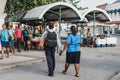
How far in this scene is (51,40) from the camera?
32.8ft

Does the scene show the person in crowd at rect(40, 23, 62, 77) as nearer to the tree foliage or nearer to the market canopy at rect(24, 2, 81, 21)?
the market canopy at rect(24, 2, 81, 21)

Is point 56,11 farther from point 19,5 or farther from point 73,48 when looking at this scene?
point 73,48

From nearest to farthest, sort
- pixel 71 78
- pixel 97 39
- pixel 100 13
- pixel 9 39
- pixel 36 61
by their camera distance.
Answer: pixel 71 78, pixel 36 61, pixel 9 39, pixel 97 39, pixel 100 13

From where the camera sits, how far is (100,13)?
2556cm

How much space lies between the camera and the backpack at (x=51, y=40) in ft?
→ 32.6

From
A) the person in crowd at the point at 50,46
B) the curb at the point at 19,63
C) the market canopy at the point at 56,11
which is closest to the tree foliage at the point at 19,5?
the market canopy at the point at 56,11

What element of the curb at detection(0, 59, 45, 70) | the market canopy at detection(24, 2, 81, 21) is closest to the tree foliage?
the market canopy at detection(24, 2, 81, 21)

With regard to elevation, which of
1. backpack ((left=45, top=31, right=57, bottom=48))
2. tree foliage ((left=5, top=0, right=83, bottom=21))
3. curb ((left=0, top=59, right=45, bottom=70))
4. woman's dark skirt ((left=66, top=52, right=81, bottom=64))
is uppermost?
tree foliage ((left=5, top=0, right=83, bottom=21))

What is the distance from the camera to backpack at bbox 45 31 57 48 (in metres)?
9.93

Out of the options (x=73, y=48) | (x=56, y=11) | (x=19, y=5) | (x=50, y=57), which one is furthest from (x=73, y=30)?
(x=19, y=5)

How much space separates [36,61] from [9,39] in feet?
6.26

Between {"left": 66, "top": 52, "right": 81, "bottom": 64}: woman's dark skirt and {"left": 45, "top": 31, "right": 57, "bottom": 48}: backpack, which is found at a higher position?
{"left": 45, "top": 31, "right": 57, "bottom": 48}: backpack

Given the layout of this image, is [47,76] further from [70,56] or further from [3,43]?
[3,43]

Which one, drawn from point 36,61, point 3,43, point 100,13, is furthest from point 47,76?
point 100,13
